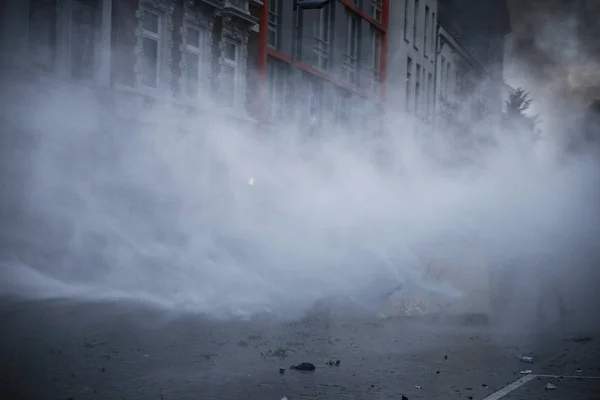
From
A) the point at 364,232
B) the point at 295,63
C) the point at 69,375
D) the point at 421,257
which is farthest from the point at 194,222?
the point at 295,63

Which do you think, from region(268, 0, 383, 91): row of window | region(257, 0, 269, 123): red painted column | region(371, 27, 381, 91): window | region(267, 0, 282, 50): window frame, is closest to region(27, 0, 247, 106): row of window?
region(257, 0, 269, 123): red painted column

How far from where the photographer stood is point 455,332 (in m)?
10.3

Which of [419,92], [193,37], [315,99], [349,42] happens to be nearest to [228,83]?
[193,37]

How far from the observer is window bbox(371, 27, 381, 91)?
33.0m

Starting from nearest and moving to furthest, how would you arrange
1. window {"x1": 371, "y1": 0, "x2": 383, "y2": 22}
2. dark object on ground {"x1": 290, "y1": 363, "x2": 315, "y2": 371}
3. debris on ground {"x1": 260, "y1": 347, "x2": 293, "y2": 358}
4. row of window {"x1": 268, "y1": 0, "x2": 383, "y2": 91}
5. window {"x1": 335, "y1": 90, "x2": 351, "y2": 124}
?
dark object on ground {"x1": 290, "y1": 363, "x2": 315, "y2": 371} → debris on ground {"x1": 260, "y1": 347, "x2": 293, "y2": 358} → row of window {"x1": 268, "y1": 0, "x2": 383, "y2": 91} → window {"x1": 335, "y1": 90, "x2": 351, "y2": 124} → window {"x1": 371, "y1": 0, "x2": 383, "y2": 22}

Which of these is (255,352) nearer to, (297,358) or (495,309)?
(297,358)

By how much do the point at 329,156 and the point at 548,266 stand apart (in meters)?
5.32

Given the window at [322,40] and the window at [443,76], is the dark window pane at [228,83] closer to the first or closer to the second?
the window at [322,40]

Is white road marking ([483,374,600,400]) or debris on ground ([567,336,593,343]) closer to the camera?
white road marking ([483,374,600,400])

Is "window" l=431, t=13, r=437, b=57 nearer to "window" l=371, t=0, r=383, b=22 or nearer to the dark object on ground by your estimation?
"window" l=371, t=0, r=383, b=22

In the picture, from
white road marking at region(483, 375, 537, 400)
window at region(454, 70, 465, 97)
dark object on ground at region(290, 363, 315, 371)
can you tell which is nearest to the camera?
white road marking at region(483, 375, 537, 400)

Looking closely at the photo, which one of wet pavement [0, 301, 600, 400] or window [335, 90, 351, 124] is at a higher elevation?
window [335, 90, 351, 124]

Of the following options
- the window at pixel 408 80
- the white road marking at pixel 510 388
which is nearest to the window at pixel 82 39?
the white road marking at pixel 510 388

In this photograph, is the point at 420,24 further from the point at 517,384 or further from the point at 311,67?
the point at 517,384
